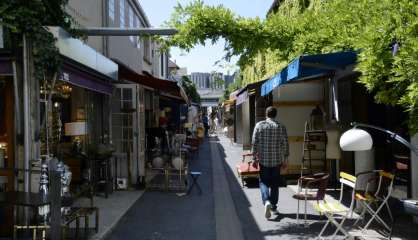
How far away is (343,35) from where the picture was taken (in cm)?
754

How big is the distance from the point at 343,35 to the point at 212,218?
364cm

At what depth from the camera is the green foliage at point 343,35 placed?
16.8ft

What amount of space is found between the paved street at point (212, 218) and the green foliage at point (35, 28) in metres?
2.53

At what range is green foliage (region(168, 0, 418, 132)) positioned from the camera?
5.13 m

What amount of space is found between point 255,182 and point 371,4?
7.29 m

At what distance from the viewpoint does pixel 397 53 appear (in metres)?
5.17

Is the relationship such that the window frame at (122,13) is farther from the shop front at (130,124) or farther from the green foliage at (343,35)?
the green foliage at (343,35)

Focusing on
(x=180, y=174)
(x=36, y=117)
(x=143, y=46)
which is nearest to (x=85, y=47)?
(x=36, y=117)

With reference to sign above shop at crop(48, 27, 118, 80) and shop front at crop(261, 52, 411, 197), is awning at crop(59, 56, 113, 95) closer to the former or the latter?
sign above shop at crop(48, 27, 118, 80)

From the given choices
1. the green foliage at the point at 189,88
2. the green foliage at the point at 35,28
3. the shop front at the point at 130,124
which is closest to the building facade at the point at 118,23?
the shop front at the point at 130,124

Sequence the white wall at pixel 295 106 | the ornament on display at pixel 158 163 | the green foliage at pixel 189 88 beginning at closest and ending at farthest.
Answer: the white wall at pixel 295 106 < the ornament on display at pixel 158 163 < the green foliage at pixel 189 88

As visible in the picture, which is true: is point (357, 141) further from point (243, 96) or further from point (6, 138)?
point (243, 96)

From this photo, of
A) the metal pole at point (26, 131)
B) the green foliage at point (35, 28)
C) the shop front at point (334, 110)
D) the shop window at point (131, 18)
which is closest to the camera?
the green foliage at point (35, 28)

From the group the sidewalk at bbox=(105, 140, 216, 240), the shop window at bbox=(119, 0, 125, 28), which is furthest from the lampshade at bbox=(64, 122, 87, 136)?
the shop window at bbox=(119, 0, 125, 28)
